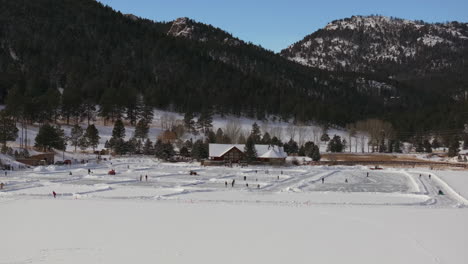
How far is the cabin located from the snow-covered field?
112 feet

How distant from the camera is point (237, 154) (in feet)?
269

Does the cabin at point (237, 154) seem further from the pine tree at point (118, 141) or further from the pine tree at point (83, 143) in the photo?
the pine tree at point (83, 143)

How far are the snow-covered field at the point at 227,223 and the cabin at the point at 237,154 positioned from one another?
34106 mm

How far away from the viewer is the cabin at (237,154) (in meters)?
Answer: 80.5

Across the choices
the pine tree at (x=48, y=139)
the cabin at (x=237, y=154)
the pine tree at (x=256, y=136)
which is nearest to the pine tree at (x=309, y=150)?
the cabin at (x=237, y=154)

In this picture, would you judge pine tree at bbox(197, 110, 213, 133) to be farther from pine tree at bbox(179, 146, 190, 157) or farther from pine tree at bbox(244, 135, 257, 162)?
pine tree at bbox(244, 135, 257, 162)

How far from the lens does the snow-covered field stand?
18500mm

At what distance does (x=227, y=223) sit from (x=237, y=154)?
186ft

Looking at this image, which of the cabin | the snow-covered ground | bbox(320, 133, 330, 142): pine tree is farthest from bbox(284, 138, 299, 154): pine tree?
bbox(320, 133, 330, 142): pine tree

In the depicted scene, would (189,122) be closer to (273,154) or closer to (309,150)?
(309,150)

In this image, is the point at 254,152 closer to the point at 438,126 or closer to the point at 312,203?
the point at 312,203

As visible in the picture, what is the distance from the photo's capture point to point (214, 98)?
149625 millimetres

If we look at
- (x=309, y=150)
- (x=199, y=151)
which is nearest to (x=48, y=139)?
(x=199, y=151)

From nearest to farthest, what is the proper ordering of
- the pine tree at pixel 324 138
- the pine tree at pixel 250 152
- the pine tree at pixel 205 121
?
the pine tree at pixel 250 152
the pine tree at pixel 205 121
the pine tree at pixel 324 138
